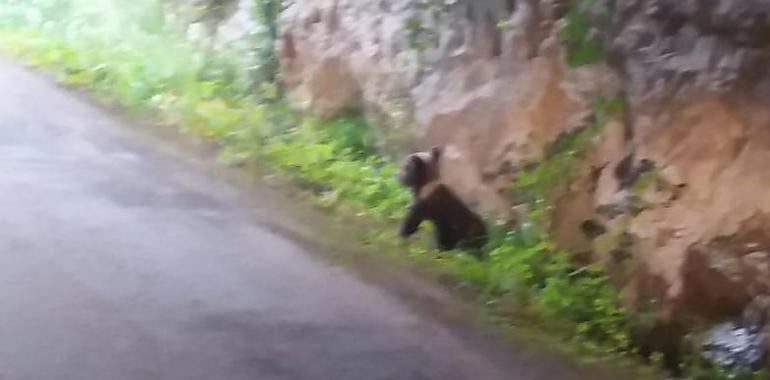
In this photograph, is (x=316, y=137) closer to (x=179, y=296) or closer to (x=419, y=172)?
(x=419, y=172)

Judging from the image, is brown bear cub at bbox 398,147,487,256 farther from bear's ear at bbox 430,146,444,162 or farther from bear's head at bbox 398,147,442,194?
bear's ear at bbox 430,146,444,162

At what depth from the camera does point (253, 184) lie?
6.35 m

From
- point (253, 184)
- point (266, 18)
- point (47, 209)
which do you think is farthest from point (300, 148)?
point (47, 209)

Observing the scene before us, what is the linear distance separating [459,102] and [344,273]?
3.82ft

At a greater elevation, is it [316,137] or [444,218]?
[316,137]

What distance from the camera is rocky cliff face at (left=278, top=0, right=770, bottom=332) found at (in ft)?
14.4

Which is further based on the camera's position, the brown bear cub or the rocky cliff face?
the brown bear cub

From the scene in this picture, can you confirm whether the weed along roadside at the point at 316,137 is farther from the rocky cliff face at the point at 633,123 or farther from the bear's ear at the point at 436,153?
the bear's ear at the point at 436,153

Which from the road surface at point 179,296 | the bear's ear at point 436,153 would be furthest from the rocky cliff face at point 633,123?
the road surface at point 179,296

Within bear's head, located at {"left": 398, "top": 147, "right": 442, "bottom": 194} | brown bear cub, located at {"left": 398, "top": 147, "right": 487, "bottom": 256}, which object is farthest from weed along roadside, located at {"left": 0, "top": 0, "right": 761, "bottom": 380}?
bear's head, located at {"left": 398, "top": 147, "right": 442, "bottom": 194}

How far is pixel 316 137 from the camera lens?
6.85 meters

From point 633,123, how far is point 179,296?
7.00 feet

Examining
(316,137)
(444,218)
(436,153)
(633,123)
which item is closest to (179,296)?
(444,218)

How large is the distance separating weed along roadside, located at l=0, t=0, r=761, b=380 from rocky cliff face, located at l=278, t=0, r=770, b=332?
0.10 metres
